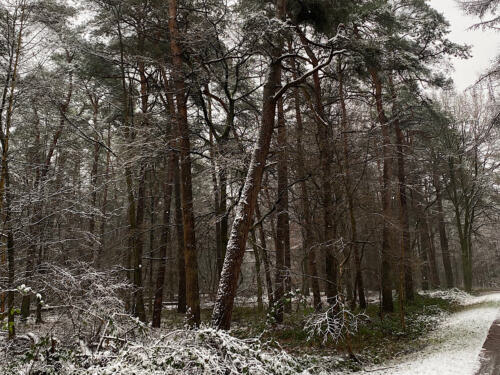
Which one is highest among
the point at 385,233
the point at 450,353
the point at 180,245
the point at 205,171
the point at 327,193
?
the point at 205,171

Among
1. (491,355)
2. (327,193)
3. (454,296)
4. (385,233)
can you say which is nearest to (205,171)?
(327,193)

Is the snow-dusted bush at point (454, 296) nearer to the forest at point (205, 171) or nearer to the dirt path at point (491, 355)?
the forest at point (205, 171)

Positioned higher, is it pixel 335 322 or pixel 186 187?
pixel 186 187

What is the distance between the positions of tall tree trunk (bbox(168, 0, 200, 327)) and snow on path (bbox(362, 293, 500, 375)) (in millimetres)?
4000

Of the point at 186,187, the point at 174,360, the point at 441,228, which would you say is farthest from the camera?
the point at 441,228

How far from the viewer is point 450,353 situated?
7695 millimetres

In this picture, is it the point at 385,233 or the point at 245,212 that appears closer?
the point at 245,212

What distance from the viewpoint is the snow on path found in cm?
654

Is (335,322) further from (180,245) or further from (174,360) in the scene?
(180,245)

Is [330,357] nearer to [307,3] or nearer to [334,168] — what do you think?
[334,168]

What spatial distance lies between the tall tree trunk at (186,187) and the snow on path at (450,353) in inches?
157

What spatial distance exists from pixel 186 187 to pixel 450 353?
7.19 meters

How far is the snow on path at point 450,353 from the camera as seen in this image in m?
6.54

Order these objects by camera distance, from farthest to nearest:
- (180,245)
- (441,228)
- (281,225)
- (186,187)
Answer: (441,228)
(180,245)
(281,225)
(186,187)
